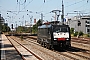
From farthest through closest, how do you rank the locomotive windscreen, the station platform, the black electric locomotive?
the locomotive windscreen < the black electric locomotive < the station platform

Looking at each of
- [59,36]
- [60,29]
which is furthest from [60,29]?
[59,36]

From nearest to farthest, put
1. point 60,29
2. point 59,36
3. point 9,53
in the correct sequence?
point 9,53
point 59,36
point 60,29

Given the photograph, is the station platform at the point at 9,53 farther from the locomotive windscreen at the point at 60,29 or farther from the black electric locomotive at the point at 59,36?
the locomotive windscreen at the point at 60,29

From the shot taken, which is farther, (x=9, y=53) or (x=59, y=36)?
(x=59, y=36)

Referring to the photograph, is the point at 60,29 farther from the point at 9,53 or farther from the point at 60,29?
the point at 9,53

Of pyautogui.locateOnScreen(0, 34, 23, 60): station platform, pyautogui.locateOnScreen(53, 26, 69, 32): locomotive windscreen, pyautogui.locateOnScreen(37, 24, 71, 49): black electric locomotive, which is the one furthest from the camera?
pyautogui.locateOnScreen(53, 26, 69, 32): locomotive windscreen

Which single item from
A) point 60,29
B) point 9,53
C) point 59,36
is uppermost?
point 60,29

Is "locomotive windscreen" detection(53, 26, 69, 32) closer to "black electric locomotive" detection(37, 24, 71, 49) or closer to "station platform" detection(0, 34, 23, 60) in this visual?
"black electric locomotive" detection(37, 24, 71, 49)

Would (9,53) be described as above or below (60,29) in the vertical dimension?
below

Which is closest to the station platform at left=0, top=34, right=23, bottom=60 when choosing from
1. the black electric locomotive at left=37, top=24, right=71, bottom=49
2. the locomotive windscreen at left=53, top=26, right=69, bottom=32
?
the black electric locomotive at left=37, top=24, right=71, bottom=49

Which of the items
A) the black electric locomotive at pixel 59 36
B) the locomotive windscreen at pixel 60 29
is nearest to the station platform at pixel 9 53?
the black electric locomotive at pixel 59 36

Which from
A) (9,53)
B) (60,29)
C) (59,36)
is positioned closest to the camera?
(9,53)

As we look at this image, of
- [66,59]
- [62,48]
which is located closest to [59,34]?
[62,48]

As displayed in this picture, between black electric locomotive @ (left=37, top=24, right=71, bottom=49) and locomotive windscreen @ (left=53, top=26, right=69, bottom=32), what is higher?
locomotive windscreen @ (left=53, top=26, right=69, bottom=32)
